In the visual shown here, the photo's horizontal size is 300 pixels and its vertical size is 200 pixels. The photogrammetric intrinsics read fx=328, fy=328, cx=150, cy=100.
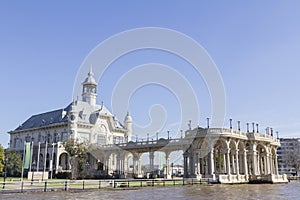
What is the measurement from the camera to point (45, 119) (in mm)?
102625

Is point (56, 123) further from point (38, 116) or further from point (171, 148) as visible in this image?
point (171, 148)

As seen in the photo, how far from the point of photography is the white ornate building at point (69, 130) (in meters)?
86.1

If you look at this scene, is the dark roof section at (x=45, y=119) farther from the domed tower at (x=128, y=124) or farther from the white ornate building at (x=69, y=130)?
the domed tower at (x=128, y=124)

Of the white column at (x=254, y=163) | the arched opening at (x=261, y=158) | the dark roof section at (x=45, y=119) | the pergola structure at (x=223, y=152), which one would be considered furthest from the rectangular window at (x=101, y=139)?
the white column at (x=254, y=163)

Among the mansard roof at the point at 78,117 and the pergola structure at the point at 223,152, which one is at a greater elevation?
the mansard roof at the point at 78,117

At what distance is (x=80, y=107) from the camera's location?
98.1 metres

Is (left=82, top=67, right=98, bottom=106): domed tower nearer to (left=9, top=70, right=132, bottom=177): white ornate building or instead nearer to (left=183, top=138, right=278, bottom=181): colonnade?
(left=9, top=70, right=132, bottom=177): white ornate building

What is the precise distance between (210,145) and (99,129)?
44.7 m

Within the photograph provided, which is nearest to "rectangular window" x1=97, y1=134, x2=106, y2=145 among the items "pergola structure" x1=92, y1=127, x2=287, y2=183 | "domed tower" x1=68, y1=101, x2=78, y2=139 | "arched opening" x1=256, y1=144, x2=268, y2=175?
"domed tower" x1=68, y1=101, x2=78, y2=139

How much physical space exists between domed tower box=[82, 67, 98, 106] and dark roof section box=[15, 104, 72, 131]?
8.87 metres

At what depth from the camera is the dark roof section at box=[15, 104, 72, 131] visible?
94869 mm

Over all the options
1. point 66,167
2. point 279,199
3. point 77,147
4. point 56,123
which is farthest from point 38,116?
point 279,199

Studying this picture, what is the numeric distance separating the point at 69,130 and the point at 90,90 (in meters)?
24.5

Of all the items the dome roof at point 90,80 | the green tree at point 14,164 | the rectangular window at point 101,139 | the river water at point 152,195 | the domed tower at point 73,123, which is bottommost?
the river water at point 152,195
